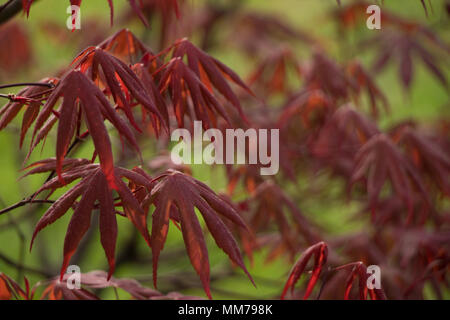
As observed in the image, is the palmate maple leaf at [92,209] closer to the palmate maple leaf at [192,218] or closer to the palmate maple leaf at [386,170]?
the palmate maple leaf at [192,218]

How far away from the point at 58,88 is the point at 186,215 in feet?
0.83

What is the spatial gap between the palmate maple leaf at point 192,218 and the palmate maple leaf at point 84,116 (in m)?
0.08

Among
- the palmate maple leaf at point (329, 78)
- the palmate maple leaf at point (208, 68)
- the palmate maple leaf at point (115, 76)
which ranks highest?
the palmate maple leaf at point (329, 78)

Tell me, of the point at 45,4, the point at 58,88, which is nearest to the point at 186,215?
the point at 58,88

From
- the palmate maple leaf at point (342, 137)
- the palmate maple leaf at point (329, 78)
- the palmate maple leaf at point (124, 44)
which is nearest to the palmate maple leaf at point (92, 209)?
the palmate maple leaf at point (124, 44)

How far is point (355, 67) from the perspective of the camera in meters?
1.73

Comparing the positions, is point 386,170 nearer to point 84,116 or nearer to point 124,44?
point 124,44

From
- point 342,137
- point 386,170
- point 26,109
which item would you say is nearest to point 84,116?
point 26,109

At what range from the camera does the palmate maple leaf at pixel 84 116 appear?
0.70 m

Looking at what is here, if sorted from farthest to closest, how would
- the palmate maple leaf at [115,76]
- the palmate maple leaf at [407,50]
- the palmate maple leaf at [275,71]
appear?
the palmate maple leaf at [275,71] → the palmate maple leaf at [407,50] → the palmate maple leaf at [115,76]

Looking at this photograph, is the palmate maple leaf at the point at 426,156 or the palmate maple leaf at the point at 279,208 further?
the palmate maple leaf at the point at 426,156

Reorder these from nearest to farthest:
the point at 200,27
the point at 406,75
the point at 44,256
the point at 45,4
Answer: the point at 406,75 < the point at 44,256 < the point at 200,27 < the point at 45,4

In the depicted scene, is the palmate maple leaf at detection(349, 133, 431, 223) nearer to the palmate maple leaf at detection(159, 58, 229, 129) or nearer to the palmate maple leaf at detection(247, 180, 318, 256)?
the palmate maple leaf at detection(247, 180, 318, 256)
